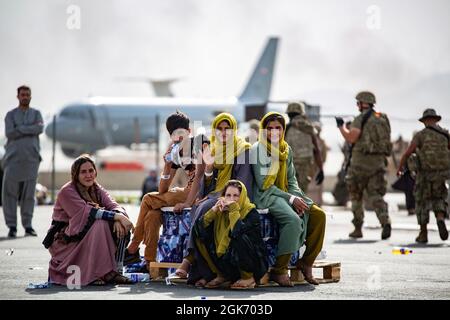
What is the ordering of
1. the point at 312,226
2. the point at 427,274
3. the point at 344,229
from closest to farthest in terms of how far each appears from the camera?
the point at 312,226, the point at 427,274, the point at 344,229

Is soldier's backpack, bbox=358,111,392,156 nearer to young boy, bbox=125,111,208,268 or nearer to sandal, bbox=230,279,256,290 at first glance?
young boy, bbox=125,111,208,268

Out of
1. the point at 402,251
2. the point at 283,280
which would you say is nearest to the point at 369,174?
the point at 402,251

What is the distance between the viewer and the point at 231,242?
1116 centimetres

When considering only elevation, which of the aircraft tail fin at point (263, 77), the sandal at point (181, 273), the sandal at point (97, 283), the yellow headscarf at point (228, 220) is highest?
the aircraft tail fin at point (263, 77)

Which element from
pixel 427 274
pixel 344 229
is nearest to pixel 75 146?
pixel 344 229

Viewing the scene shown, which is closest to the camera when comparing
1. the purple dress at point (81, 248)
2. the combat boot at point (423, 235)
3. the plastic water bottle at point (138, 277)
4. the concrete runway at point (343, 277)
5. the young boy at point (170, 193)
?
the concrete runway at point (343, 277)

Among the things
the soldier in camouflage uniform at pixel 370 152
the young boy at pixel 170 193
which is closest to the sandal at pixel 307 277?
the young boy at pixel 170 193

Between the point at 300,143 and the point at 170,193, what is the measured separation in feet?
23.7

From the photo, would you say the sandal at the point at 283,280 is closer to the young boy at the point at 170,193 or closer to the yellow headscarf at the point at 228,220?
the yellow headscarf at the point at 228,220

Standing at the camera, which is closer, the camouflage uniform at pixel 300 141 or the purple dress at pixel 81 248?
the purple dress at pixel 81 248

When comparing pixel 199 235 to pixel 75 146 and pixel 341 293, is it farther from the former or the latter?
pixel 75 146

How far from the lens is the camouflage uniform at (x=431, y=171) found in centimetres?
1722
